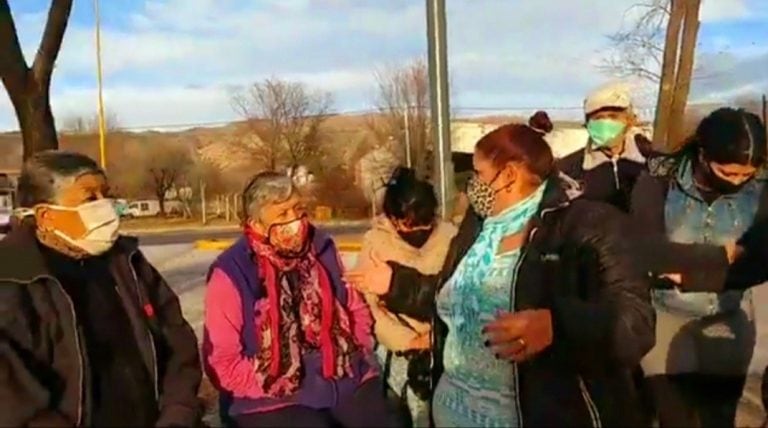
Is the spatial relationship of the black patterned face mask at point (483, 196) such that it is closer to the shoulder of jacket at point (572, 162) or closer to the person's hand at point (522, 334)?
the person's hand at point (522, 334)

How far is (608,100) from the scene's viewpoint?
183 inches

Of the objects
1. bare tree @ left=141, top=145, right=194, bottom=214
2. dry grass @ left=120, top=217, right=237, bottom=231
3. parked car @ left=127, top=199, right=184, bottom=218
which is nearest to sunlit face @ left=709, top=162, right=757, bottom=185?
parked car @ left=127, top=199, right=184, bottom=218

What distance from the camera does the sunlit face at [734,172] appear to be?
3928 millimetres

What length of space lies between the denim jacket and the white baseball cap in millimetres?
579


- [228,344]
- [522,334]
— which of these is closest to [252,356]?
[228,344]

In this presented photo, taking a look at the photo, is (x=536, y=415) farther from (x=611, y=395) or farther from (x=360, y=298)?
(x=360, y=298)

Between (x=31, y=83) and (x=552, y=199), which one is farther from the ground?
(x=31, y=83)

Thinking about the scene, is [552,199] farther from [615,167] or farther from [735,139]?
[615,167]

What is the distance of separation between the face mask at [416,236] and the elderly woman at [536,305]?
1.19 metres

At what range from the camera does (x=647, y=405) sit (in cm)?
397

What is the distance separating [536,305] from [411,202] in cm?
159

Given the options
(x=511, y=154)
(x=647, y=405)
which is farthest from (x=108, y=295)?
(x=647, y=405)

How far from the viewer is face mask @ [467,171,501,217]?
125 inches

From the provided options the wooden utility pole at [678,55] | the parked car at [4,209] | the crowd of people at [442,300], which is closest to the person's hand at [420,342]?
the crowd of people at [442,300]
